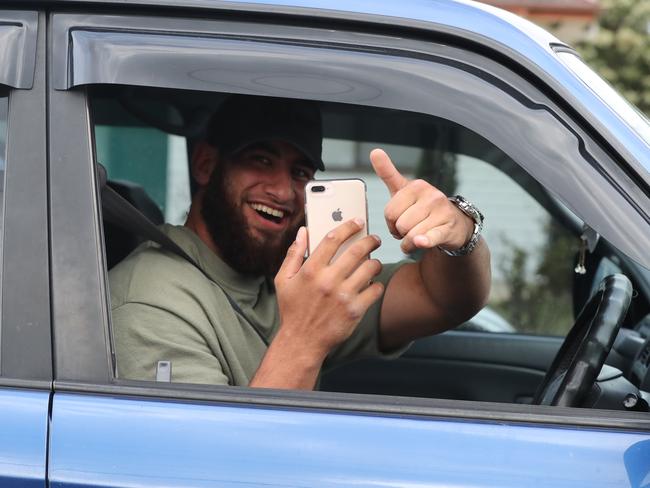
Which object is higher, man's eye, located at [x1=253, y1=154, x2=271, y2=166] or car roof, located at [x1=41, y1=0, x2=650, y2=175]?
car roof, located at [x1=41, y1=0, x2=650, y2=175]

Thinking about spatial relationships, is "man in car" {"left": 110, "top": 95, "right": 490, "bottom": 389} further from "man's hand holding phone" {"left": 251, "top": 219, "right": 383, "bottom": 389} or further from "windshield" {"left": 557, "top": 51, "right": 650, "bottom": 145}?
"windshield" {"left": 557, "top": 51, "right": 650, "bottom": 145}

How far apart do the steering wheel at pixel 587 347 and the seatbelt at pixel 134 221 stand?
26.2 inches

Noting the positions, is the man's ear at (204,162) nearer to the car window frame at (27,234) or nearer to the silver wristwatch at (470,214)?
the silver wristwatch at (470,214)

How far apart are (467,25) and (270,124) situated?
83cm

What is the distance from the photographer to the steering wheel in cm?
185

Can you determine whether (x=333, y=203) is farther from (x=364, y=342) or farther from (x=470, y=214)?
(x=364, y=342)

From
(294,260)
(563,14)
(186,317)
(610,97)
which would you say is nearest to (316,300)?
(294,260)

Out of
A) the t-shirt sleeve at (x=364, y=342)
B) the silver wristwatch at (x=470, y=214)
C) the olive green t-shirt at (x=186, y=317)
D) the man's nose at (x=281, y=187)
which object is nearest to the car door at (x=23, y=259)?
the olive green t-shirt at (x=186, y=317)

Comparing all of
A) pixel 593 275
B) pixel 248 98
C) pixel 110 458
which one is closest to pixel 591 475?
pixel 110 458

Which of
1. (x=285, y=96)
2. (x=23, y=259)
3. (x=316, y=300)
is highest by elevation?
(x=285, y=96)

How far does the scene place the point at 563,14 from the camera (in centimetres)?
1216

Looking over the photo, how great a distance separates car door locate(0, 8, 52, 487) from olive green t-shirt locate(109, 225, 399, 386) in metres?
0.21

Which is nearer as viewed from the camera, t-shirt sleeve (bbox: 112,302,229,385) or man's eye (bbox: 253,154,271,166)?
t-shirt sleeve (bbox: 112,302,229,385)

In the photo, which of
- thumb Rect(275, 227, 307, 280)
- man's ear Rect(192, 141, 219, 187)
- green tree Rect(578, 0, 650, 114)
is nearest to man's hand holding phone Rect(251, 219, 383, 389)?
thumb Rect(275, 227, 307, 280)
